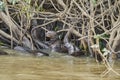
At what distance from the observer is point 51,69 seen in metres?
4.71

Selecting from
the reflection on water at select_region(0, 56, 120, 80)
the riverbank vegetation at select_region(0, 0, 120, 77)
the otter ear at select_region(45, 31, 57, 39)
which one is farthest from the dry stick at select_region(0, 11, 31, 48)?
the reflection on water at select_region(0, 56, 120, 80)

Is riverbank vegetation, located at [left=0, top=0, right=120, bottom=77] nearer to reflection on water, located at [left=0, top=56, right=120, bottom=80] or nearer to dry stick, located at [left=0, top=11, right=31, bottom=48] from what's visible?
dry stick, located at [left=0, top=11, right=31, bottom=48]

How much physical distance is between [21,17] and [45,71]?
7.57 feet

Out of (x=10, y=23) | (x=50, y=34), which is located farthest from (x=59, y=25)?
(x=10, y=23)

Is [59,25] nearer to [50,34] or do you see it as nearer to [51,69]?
[50,34]

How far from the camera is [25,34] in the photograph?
6789 millimetres

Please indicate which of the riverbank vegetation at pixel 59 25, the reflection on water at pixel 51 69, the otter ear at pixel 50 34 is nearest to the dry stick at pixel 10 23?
the riverbank vegetation at pixel 59 25

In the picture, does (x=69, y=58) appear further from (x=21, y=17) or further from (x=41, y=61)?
(x=21, y=17)

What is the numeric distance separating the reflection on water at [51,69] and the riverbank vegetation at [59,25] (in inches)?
21.2

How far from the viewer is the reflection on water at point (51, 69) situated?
423cm

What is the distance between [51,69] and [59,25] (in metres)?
2.70

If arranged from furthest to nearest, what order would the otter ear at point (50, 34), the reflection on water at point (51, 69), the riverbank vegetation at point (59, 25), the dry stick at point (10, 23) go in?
1. the otter ear at point (50, 34)
2. the dry stick at point (10, 23)
3. the riverbank vegetation at point (59, 25)
4. the reflection on water at point (51, 69)

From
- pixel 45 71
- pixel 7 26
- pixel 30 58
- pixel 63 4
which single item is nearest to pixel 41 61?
pixel 30 58

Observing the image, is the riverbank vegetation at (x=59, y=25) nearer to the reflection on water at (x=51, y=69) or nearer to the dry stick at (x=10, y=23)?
the dry stick at (x=10, y=23)
